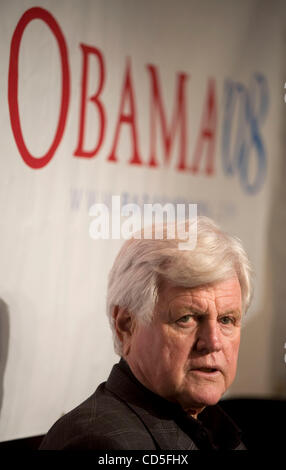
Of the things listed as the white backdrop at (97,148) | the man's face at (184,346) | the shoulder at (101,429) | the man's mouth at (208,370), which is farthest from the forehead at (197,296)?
the white backdrop at (97,148)

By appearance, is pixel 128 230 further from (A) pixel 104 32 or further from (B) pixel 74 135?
(A) pixel 104 32

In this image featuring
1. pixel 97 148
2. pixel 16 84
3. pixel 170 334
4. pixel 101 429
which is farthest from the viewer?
pixel 97 148

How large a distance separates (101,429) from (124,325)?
263mm

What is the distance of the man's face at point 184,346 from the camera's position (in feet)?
4.85

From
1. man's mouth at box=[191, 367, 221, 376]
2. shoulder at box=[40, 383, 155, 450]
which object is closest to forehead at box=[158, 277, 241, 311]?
man's mouth at box=[191, 367, 221, 376]

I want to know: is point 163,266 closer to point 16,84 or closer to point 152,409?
point 152,409

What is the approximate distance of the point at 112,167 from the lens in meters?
1.96

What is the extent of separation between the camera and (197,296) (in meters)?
1.49

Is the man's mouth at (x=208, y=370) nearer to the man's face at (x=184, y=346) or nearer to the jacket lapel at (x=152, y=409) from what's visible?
the man's face at (x=184, y=346)

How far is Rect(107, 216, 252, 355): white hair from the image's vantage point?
1461 mm

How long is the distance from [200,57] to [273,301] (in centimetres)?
105

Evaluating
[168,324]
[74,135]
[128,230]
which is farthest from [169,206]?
[168,324]

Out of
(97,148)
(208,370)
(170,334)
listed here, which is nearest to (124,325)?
(170,334)

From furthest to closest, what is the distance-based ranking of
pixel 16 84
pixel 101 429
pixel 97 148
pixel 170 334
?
1. pixel 97 148
2. pixel 16 84
3. pixel 170 334
4. pixel 101 429
